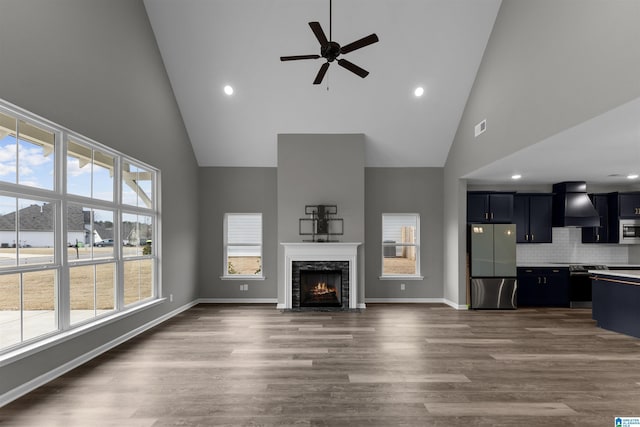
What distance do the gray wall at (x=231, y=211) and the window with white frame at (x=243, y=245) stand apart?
11 cm

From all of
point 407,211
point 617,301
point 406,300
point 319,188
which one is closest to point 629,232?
point 617,301

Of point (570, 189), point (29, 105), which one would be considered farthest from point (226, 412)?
point (570, 189)

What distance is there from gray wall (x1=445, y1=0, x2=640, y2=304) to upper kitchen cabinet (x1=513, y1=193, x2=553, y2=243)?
4.59 ft

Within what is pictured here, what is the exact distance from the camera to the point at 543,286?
279 inches

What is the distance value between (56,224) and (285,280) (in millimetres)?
3850

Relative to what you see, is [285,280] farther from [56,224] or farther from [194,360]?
[56,224]

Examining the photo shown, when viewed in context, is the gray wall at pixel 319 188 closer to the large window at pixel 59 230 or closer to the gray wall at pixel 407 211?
the gray wall at pixel 407 211

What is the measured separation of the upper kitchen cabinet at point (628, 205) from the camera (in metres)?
7.26

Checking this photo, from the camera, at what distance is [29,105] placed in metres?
3.14

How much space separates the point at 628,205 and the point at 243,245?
7765 mm

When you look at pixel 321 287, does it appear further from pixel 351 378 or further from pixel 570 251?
pixel 570 251

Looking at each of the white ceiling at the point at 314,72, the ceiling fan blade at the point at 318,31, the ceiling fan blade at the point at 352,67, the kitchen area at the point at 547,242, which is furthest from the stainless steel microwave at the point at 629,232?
the ceiling fan blade at the point at 318,31

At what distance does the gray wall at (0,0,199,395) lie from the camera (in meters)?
3.10

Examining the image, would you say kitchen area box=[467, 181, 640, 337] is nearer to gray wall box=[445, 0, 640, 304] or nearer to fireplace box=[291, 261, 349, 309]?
gray wall box=[445, 0, 640, 304]
